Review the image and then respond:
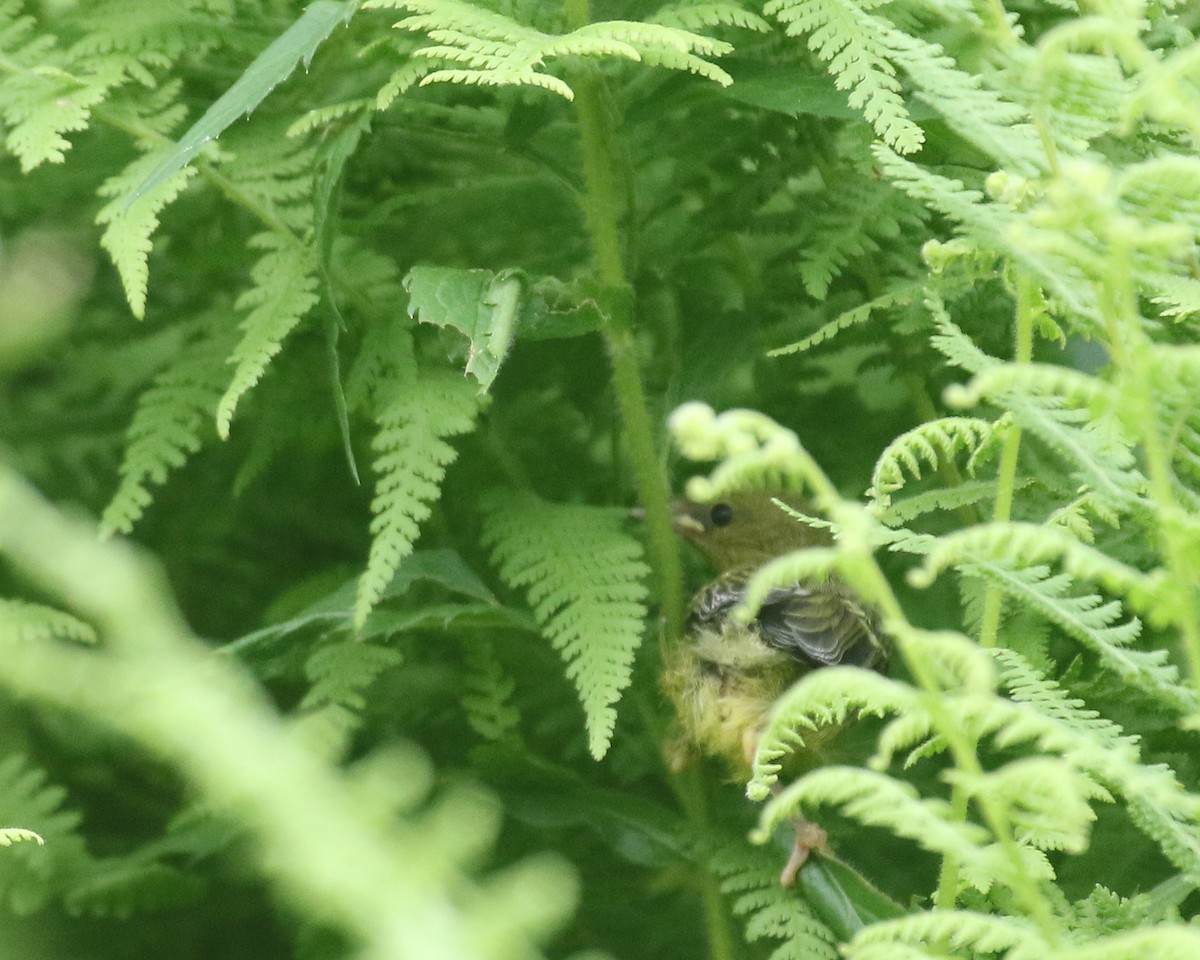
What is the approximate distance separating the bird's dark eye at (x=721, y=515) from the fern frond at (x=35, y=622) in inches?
42.3

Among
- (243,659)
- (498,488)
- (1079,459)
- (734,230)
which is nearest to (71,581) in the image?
(1079,459)

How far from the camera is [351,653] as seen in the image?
5.05 feet

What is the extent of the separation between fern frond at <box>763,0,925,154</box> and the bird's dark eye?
986 mm

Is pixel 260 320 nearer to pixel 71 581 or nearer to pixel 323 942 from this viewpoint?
pixel 323 942

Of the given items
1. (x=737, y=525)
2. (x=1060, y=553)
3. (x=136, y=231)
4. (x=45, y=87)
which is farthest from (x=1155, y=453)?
(x=737, y=525)

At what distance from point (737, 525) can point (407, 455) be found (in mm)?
939

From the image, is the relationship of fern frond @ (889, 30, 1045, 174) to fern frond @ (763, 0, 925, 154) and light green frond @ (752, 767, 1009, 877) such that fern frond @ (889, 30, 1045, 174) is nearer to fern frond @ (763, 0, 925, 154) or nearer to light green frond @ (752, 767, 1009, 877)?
fern frond @ (763, 0, 925, 154)

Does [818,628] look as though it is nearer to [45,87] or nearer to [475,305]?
[475,305]

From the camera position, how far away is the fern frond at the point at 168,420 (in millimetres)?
1525

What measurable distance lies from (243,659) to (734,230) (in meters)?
0.77

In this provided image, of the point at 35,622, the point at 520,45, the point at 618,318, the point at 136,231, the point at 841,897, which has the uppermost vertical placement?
the point at 520,45

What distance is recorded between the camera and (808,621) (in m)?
1.78

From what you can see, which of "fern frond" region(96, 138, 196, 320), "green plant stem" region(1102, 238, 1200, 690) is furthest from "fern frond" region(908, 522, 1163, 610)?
"fern frond" region(96, 138, 196, 320)

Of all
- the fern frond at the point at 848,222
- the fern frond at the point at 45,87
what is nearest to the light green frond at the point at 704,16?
the fern frond at the point at 848,222
